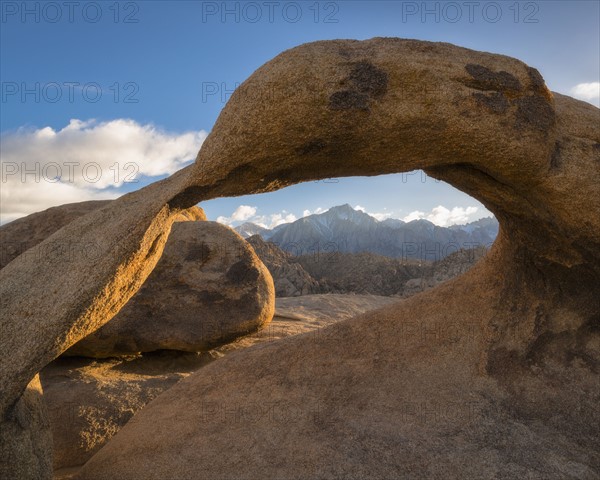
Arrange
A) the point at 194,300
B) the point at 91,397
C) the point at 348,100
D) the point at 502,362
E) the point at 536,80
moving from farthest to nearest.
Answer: the point at 194,300 → the point at 91,397 → the point at 502,362 → the point at 536,80 → the point at 348,100

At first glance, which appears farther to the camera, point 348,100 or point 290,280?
point 290,280

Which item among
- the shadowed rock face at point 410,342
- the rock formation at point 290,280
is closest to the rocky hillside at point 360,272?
the rock formation at point 290,280

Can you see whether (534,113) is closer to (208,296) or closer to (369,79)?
(369,79)

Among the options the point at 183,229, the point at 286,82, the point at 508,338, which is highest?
the point at 286,82

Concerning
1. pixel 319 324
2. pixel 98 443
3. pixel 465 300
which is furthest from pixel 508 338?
pixel 319 324

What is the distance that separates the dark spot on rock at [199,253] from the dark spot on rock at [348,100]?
4.08 m

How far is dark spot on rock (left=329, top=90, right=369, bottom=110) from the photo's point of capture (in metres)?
2.58

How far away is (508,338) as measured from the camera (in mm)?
3506

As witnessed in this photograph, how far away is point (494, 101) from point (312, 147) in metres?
0.98

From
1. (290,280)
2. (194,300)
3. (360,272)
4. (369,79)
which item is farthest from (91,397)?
(360,272)

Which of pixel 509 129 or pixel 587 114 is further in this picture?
pixel 587 114

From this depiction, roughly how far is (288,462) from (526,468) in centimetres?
119

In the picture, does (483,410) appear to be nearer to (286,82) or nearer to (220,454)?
(220,454)

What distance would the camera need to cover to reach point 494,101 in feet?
9.02
